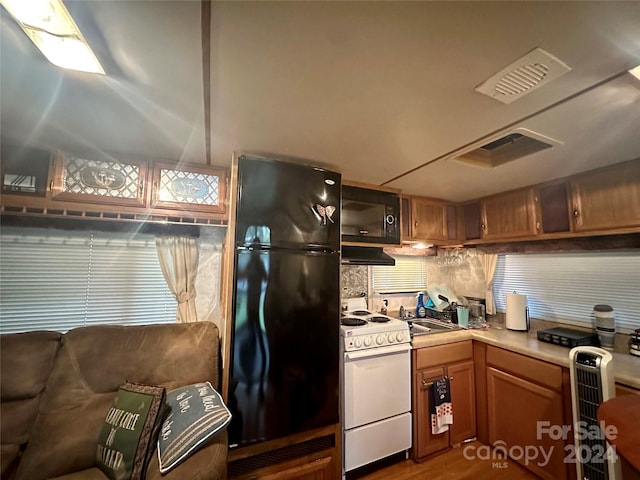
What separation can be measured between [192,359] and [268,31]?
1.74 metres

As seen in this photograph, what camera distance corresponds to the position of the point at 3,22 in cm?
79

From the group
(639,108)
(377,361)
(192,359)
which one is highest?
(639,108)

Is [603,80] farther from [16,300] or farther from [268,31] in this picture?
[16,300]

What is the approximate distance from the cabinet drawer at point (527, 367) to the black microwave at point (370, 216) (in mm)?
1244

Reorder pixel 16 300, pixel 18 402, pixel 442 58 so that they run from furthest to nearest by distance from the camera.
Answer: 1. pixel 16 300
2. pixel 18 402
3. pixel 442 58

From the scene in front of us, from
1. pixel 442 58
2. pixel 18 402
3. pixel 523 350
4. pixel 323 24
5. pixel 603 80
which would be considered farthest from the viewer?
pixel 523 350

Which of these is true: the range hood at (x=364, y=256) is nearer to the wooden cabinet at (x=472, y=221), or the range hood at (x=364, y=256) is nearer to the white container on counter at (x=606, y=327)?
the wooden cabinet at (x=472, y=221)

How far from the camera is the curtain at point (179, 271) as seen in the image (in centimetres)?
198

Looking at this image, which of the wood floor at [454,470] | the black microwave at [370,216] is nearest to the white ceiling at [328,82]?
the black microwave at [370,216]

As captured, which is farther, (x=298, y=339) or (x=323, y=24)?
(x=298, y=339)

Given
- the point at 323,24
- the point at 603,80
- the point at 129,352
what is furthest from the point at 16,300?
the point at 603,80

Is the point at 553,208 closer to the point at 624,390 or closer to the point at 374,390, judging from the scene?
the point at 624,390

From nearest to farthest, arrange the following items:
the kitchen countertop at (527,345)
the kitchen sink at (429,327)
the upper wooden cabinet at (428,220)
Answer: the kitchen countertop at (527,345) < the kitchen sink at (429,327) < the upper wooden cabinet at (428,220)

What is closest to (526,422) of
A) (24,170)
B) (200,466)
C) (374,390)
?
(374,390)
